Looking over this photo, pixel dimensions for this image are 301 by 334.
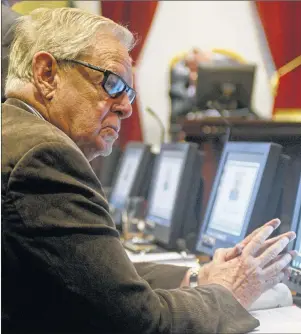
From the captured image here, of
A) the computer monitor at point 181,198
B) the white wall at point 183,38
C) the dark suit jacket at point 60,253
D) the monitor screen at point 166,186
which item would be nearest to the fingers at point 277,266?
the dark suit jacket at point 60,253

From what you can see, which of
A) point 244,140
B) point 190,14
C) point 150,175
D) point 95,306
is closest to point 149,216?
point 150,175

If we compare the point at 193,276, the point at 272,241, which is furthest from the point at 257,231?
the point at 193,276

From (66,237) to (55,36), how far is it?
0.44 meters

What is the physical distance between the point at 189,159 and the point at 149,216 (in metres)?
0.41

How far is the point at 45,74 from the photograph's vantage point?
1.25 m

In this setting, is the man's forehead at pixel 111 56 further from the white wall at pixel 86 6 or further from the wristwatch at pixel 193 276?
the wristwatch at pixel 193 276

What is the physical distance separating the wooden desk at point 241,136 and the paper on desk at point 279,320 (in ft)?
0.77

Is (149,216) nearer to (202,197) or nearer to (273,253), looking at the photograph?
(202,197)

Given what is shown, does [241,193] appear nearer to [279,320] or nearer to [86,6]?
[279,320]

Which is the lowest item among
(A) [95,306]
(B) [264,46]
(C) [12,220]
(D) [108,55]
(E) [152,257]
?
(E) [152,257]

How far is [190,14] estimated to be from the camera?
5.46m

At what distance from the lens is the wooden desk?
1.61 m

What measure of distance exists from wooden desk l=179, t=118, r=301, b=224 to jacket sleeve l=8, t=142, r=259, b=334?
62 centimetres

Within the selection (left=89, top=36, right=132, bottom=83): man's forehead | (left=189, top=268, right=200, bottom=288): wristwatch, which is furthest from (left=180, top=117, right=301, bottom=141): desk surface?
(left=89, top=36, right=132, bottom=83): man's forehead
